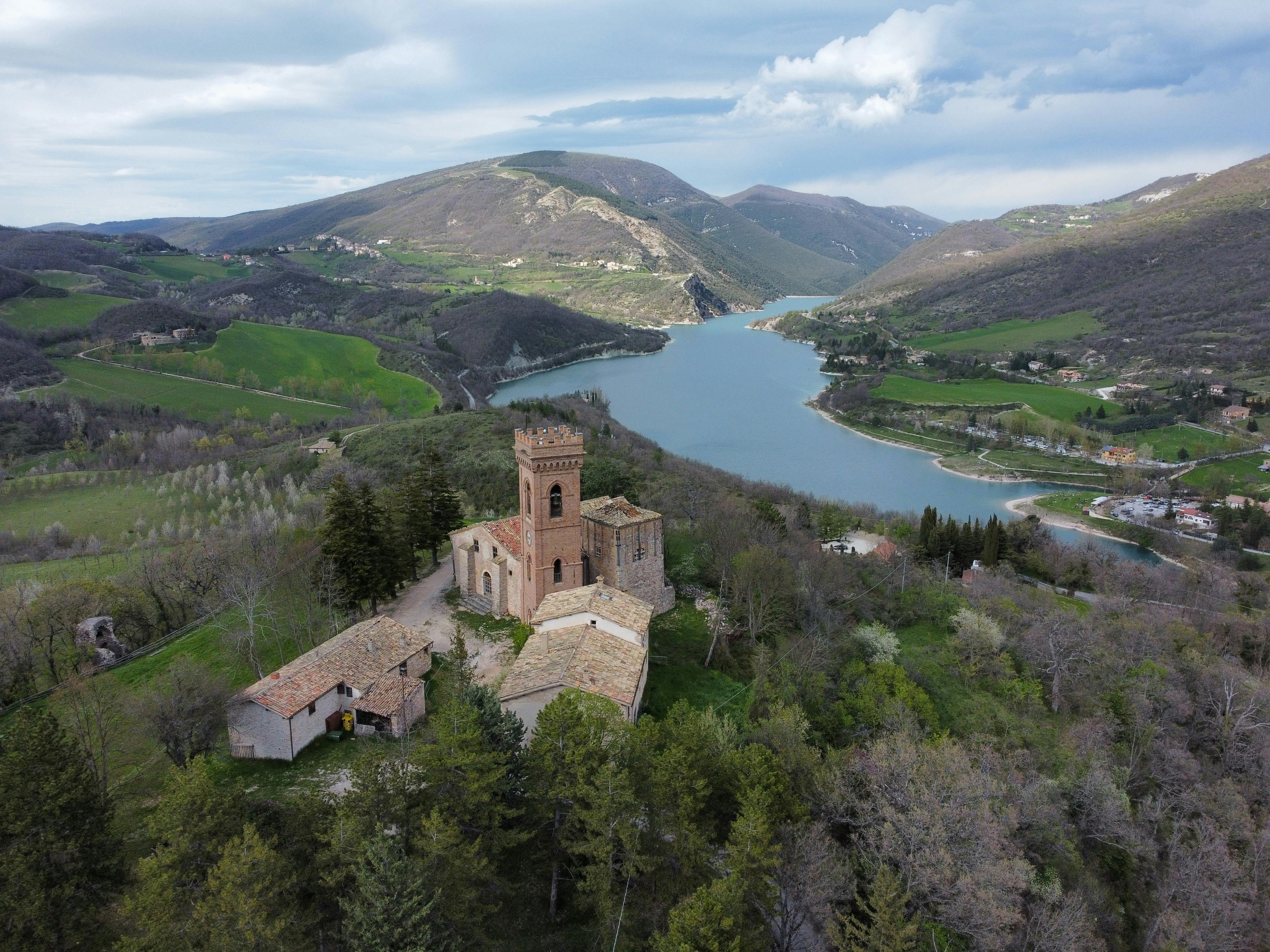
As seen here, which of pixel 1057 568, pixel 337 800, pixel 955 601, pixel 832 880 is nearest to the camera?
pixel 337 800

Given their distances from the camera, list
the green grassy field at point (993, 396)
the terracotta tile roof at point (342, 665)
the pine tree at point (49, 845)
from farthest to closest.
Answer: the green grassy field at point (993, 396) → the terracotta tile roof at point (342, 665) → the pine tree at point (49, 845)

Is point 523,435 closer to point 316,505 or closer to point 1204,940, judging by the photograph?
point 316,505

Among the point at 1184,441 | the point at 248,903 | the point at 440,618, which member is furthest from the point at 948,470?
the point at 248,903

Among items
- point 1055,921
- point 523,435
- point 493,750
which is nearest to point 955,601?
point 1055,921

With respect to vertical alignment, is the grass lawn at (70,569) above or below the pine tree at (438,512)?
below

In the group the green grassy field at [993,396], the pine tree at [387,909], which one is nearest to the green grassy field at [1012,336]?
the green grassy field at [993,396]

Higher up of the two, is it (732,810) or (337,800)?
(337,800)

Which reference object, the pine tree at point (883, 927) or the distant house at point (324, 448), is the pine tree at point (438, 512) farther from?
the distant house at point (324, 448)
